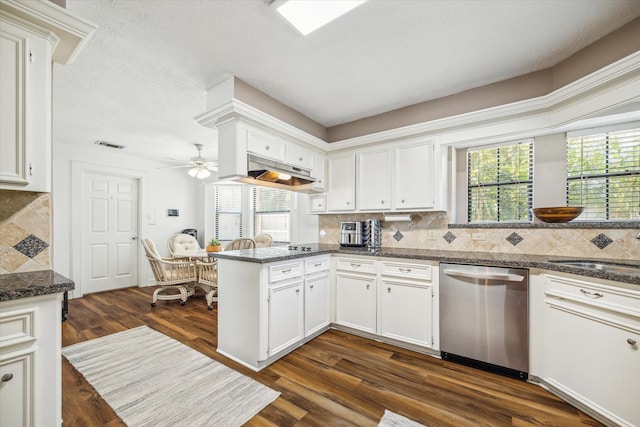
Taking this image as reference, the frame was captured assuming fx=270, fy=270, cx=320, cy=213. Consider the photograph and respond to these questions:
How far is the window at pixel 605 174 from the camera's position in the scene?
7.20 ft

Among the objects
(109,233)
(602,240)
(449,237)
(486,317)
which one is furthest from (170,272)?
(602,240)

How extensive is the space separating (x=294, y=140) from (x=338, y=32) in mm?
1361

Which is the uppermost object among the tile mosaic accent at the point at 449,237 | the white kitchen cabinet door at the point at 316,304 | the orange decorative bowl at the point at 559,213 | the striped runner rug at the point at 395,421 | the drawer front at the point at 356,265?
the orange decorative bowl at the point at 559,213

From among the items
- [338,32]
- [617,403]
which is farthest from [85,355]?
[617,403]

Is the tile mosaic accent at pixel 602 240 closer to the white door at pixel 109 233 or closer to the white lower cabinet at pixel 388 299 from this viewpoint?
the white lower cabinet at pixel 388 299

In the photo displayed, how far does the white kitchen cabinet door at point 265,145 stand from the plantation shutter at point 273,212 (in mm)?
1888

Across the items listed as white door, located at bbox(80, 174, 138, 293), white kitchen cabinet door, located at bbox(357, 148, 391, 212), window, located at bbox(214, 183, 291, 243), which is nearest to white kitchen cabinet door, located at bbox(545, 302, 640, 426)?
white kitchen cabinet door, located at bbox(357, 148, 391, 212)

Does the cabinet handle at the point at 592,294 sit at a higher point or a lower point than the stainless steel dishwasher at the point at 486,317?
higher

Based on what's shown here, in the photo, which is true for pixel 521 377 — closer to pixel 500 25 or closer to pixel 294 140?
pixel 500 25

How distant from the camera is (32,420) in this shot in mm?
1190

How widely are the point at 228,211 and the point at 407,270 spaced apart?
4.45m

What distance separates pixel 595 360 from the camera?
1653 mm

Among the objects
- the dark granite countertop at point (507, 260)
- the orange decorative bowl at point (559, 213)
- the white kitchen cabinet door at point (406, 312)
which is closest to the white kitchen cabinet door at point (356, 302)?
the white kitchen cabinet door at point (406, 312)

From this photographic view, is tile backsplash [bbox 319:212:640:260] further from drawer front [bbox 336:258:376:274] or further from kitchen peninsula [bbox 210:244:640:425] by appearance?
drawer front [bbox 336:258:376:274]
